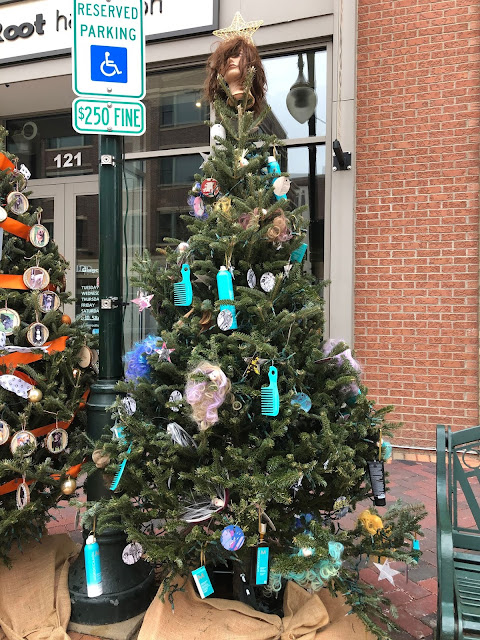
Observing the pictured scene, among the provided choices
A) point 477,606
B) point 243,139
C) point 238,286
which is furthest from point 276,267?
point 477,606

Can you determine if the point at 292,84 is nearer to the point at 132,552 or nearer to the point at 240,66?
the point at 240,66

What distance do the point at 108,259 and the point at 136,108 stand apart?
2.45 ft

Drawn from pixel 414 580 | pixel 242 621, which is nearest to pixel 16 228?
pixel 242 621

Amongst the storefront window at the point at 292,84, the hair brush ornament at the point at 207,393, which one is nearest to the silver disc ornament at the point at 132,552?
the hair brush ornament at the point at 207,393

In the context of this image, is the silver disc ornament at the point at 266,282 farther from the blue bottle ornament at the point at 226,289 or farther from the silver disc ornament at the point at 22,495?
the silver disc ornament at the point at 22,495

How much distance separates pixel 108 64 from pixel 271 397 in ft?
5.78

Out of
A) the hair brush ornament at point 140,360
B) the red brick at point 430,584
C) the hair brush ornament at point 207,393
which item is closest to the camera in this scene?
the hair brush ornament at point 207,393

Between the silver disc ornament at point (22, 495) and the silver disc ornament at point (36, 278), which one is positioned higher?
the silver disc ornament at point (36, 278)

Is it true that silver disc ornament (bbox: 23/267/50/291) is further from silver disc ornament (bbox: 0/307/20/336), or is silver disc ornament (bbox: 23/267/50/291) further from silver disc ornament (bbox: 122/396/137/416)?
silver disc ornament (bbox: 122/396/137/416)

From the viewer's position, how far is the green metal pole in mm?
2451

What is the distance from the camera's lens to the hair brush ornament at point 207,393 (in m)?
2.02

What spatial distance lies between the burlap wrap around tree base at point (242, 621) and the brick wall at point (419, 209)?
3363 mm

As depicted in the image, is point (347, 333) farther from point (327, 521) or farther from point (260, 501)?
point (260, 501)

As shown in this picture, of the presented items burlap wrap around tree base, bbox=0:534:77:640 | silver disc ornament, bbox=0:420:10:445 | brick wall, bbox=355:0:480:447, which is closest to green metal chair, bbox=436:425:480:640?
burlap wrap around tree base, bbox=0:534:77:640
